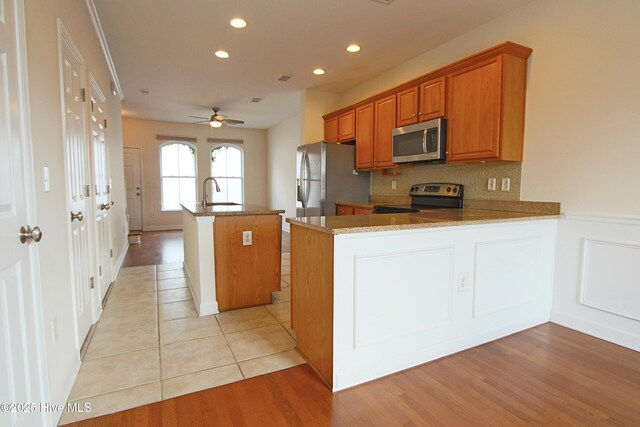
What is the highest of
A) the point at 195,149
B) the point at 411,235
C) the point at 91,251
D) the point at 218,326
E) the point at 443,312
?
the point at 195,149

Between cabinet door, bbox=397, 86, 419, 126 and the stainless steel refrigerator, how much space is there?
1.04m

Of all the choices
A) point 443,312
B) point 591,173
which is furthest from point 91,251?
point 591,173

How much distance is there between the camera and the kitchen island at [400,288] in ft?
5.78

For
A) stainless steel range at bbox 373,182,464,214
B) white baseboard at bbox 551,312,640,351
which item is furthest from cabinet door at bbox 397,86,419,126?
white baseboard at bbox 551,312,640,351

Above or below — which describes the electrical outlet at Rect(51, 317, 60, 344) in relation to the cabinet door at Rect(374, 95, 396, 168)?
below

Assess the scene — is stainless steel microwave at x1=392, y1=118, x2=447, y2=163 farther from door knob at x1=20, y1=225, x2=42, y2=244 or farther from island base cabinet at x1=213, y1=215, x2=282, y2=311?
door knob at x1=20, y1=225, x2=42, y2=244

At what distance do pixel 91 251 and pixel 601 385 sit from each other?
3569 millimetres

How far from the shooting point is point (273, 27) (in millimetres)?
3129

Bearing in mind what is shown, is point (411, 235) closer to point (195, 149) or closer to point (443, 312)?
point (443, 312)

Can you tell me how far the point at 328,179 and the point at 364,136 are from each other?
0.74 metres

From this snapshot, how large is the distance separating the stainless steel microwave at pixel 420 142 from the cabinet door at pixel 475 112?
72 mm

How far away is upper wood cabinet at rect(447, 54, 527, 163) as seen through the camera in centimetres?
268

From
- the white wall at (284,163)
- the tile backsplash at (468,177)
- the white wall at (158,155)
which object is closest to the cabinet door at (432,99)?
the tile backsplash at (468,177)

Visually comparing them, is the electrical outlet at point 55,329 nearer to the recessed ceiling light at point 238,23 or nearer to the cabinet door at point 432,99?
the recessed ceiling light at point 238,23
